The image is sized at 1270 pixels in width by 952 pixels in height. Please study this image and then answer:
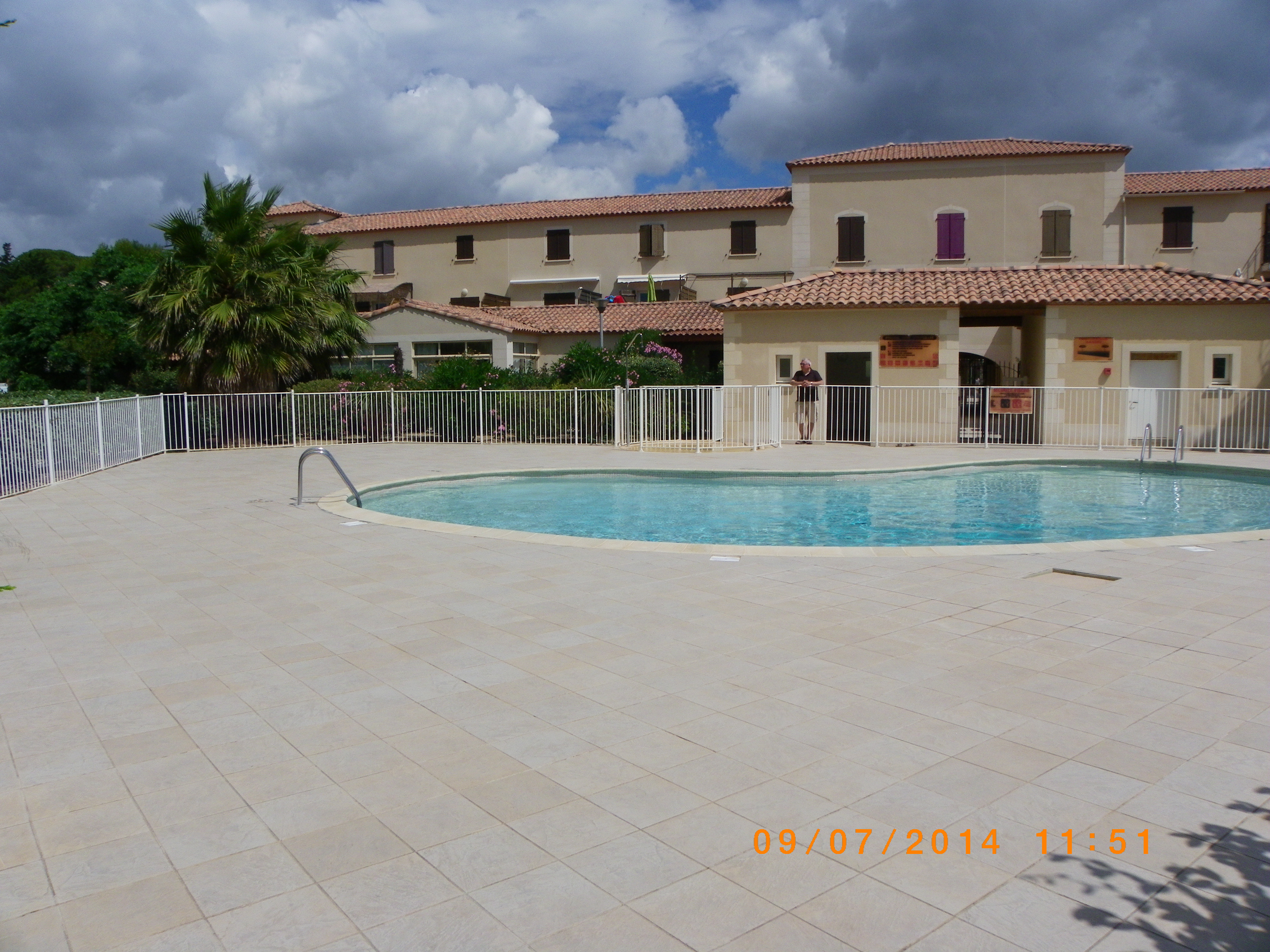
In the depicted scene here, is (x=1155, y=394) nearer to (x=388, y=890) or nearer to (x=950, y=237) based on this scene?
(x=950, y=237)

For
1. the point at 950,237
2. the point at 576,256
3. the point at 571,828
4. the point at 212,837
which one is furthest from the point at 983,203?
the point at 212,837

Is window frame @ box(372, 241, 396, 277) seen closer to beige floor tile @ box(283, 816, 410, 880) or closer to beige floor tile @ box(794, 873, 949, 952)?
beige floor tile @ box(283, 816, 410, 880)

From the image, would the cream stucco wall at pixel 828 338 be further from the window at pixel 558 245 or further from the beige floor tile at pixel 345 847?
A: the beige floor tile at pixel 345 847

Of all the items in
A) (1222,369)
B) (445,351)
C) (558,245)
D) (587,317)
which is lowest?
(1222,369)

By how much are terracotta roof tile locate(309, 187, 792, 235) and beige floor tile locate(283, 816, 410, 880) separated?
1291 inches

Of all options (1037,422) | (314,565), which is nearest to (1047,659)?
(314,565)

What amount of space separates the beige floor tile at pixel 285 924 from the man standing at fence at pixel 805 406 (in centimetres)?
1824

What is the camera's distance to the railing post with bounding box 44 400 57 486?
13.9 m

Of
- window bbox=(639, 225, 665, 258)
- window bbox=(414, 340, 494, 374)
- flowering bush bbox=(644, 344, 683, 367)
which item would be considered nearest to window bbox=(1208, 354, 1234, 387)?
flowering bush bbox=(644, 344, 683, 367)

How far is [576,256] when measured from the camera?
36.6m

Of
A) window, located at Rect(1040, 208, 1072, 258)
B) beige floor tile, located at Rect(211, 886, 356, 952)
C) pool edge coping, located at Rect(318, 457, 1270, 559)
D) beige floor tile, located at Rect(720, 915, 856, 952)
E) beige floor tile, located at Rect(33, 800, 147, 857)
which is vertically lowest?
beige floor tile, located at Rect(720, 915, 856, 952)

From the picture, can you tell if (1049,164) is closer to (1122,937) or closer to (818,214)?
(818,214)

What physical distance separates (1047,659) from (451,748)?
10.6 feet

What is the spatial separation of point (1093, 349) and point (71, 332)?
32.6 meters
